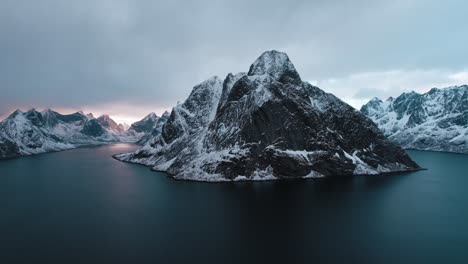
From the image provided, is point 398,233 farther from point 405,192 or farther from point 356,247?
point 405,192

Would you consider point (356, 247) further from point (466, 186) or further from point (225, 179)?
point (466, 186)

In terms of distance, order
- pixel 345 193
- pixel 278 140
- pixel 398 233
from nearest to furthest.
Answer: pixel 398 233, pixel 345 193, pixel 278 140

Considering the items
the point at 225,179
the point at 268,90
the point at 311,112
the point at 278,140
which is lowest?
the point at 225,179

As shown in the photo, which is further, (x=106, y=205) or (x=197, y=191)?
(x=197, y=191)

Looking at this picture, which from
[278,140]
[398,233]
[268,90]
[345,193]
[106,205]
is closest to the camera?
[398,233]

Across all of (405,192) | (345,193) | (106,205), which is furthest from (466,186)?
(106,205)

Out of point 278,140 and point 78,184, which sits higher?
point 278,140

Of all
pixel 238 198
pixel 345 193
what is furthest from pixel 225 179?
pixel 345 193
